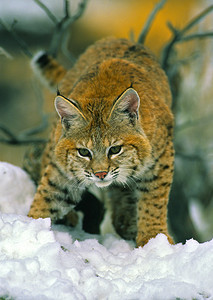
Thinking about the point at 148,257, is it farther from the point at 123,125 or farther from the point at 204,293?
the point at 123,125

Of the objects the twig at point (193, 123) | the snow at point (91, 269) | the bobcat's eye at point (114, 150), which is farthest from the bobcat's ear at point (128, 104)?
the twig at point (193, 123)

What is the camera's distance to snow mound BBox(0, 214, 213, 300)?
2596mm

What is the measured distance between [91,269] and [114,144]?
3.80 ft

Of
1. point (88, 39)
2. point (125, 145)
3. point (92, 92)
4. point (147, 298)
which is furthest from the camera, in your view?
point (88, 39)

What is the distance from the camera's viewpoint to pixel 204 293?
2664 millimetres

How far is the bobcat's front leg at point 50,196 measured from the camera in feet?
13.3

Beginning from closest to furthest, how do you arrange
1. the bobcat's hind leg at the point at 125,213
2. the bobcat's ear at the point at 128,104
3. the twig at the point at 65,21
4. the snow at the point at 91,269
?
the snow at the point at 91,269 < the bobcat's ear at the point at 128,104 < the bobcat's hind leg at the point at 125,213 < the twig at the point at 65,21

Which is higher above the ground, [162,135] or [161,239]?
[162,135]

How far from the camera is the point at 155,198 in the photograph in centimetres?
402

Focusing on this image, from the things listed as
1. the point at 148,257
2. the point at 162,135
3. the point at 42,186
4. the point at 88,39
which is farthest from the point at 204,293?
the point at 88,39

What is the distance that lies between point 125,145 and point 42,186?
94cm

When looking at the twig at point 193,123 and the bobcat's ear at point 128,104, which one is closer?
the bobcat's ear at point 128,104

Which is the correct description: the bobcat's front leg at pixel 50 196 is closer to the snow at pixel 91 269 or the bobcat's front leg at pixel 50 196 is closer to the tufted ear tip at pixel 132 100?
the snow at pixel 91 269

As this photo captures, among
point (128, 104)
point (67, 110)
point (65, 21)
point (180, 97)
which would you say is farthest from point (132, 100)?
point (180, 97)
